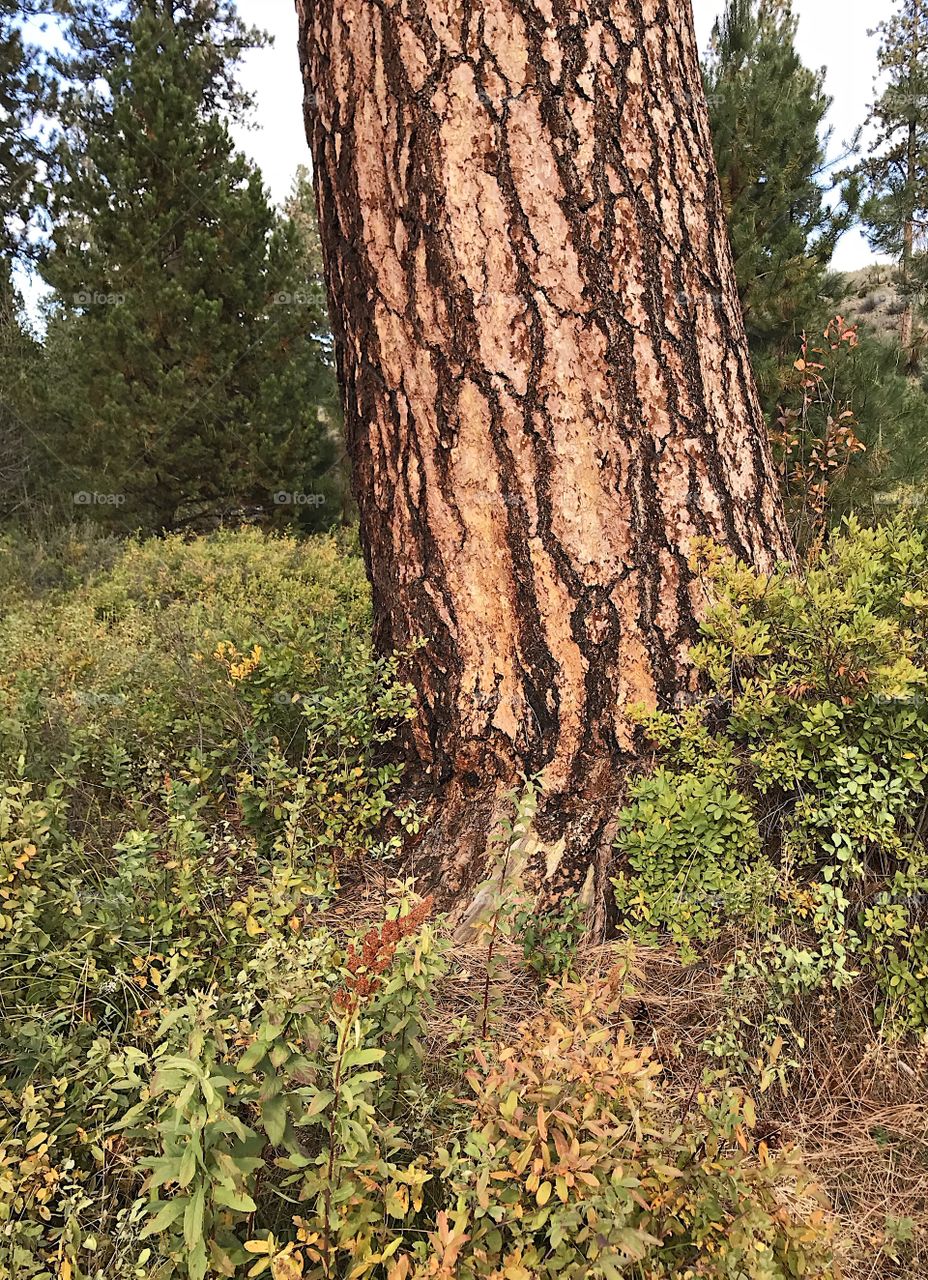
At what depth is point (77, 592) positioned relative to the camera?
5934mm

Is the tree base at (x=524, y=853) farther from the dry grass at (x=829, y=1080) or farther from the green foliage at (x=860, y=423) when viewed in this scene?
the green foliage at (x=860, y=423)

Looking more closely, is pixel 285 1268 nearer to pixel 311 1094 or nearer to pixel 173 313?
pixel 311 1094

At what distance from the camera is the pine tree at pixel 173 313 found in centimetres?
834

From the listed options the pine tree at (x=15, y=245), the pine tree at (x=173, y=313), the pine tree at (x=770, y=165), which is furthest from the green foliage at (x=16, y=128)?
the pine tree at (x=770, y=165)

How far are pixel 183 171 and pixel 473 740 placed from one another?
842 cm

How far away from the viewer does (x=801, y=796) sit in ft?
6.26

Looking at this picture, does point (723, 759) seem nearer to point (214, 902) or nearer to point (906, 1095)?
point (906, 1095)

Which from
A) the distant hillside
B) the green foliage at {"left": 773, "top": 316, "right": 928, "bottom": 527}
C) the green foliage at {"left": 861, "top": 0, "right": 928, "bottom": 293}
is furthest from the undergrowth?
the green foliage at {"left": 861, "top": 0, "right": 928, "bottom": 293}

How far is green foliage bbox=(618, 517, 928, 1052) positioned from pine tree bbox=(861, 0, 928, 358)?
1393 cm

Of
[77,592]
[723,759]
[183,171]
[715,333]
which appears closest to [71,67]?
[183,171]

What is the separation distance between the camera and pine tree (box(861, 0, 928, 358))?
14.1m

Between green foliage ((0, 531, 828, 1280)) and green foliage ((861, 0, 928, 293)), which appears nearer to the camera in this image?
green foliage ((0, 531, 828, 1280))

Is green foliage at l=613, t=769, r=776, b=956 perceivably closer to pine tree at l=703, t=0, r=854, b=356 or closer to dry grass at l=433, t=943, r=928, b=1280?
dry grass at l=433, t=943, r=928, b=1280

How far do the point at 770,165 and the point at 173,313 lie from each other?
19.2 feet
